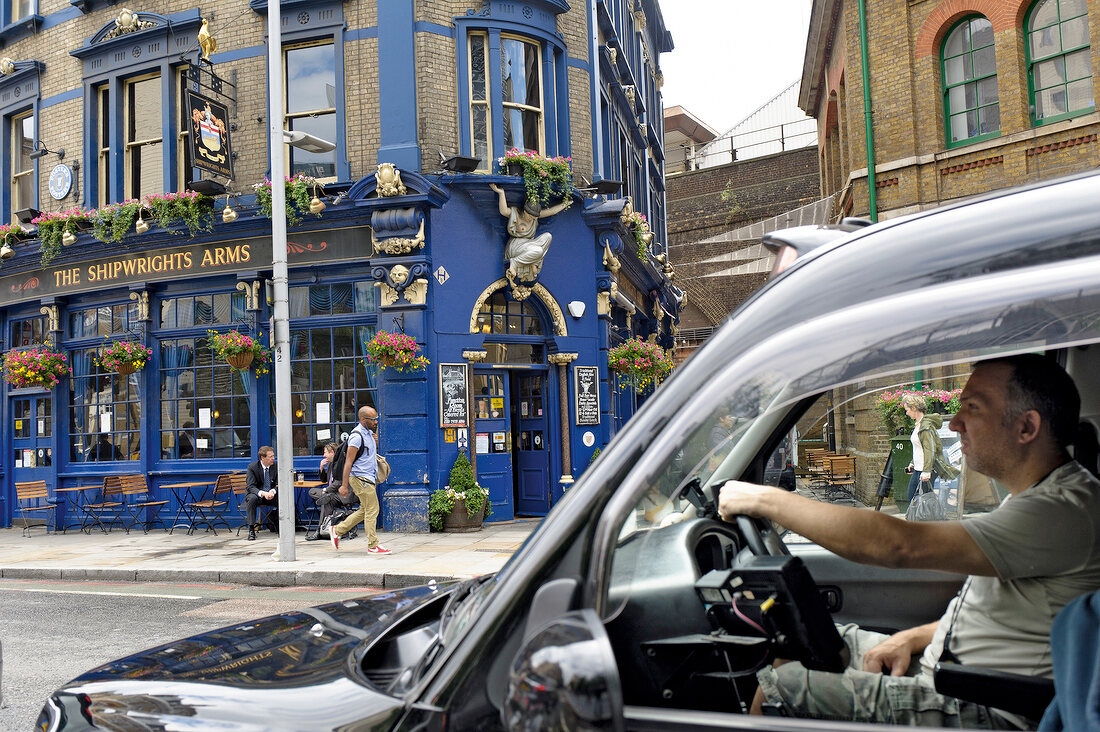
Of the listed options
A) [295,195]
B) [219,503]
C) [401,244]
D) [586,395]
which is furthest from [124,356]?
[586,395]

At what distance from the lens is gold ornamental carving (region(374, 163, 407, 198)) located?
13.5 meters

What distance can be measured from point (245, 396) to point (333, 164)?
4.50 meters

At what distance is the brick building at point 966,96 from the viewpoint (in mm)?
13750

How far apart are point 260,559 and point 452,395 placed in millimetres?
4110

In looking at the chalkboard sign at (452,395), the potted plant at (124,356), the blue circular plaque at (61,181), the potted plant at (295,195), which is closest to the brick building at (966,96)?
the chalkboard sign at (452,395)

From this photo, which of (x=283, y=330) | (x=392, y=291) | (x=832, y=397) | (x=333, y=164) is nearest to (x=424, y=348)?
(x=392, y=291)

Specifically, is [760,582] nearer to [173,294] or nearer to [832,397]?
[832,397]

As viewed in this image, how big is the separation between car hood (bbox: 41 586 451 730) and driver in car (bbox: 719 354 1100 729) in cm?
81

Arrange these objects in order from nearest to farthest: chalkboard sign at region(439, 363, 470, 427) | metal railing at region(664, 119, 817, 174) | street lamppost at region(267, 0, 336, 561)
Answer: street lamppost at region(267, 0, 336, 561), chalkboard sign at region(439, 363, 470, 427), metal railing at region(664, 119, 817, 174)

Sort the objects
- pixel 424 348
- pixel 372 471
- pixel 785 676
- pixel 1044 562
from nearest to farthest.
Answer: pixel 1044 562
pixel 785 676
pixel 372 471
pixel 424 348

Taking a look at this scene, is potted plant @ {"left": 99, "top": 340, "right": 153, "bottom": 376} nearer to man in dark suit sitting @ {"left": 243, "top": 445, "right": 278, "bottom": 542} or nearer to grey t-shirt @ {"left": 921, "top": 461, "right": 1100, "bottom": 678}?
man in dark suit sitting @ {"left": 243, "top": 445, "right": 278, "bottom": 542}

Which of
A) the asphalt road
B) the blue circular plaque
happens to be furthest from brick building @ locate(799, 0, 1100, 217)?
the blue circular plaque

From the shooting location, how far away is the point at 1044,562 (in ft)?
4.94

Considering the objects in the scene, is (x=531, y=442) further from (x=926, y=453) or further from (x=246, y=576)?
(x=926, y=453)
